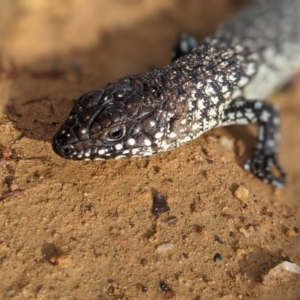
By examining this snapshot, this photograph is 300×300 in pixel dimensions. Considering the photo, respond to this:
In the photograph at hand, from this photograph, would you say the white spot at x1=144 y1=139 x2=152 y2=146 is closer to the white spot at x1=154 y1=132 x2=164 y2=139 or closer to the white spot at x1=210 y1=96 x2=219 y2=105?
the white spot at x1=154 y1=132 x2=164 y2=139

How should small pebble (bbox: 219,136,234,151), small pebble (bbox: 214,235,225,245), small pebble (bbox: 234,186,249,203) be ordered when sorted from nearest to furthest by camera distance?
1. small pebble (bbox: 214,235,225,245)
2. small pebble (bbox: 234,186,249,203)
3. small pebble (bbox: 219,136,234,151)

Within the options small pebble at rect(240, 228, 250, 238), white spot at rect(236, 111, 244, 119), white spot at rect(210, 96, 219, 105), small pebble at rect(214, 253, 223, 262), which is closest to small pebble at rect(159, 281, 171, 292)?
small pebble at rect(214, 253, 223, 262)

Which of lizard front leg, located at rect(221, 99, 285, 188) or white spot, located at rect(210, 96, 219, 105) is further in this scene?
lizard front leg, located at rect(221, 99, 285, 188)

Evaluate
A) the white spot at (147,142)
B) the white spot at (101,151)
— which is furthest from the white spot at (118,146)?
the white spot at (147,142)

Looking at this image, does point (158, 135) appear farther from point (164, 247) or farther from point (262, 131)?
point (262, 131)

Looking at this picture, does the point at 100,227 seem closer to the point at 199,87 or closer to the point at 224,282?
the point at 224,282
